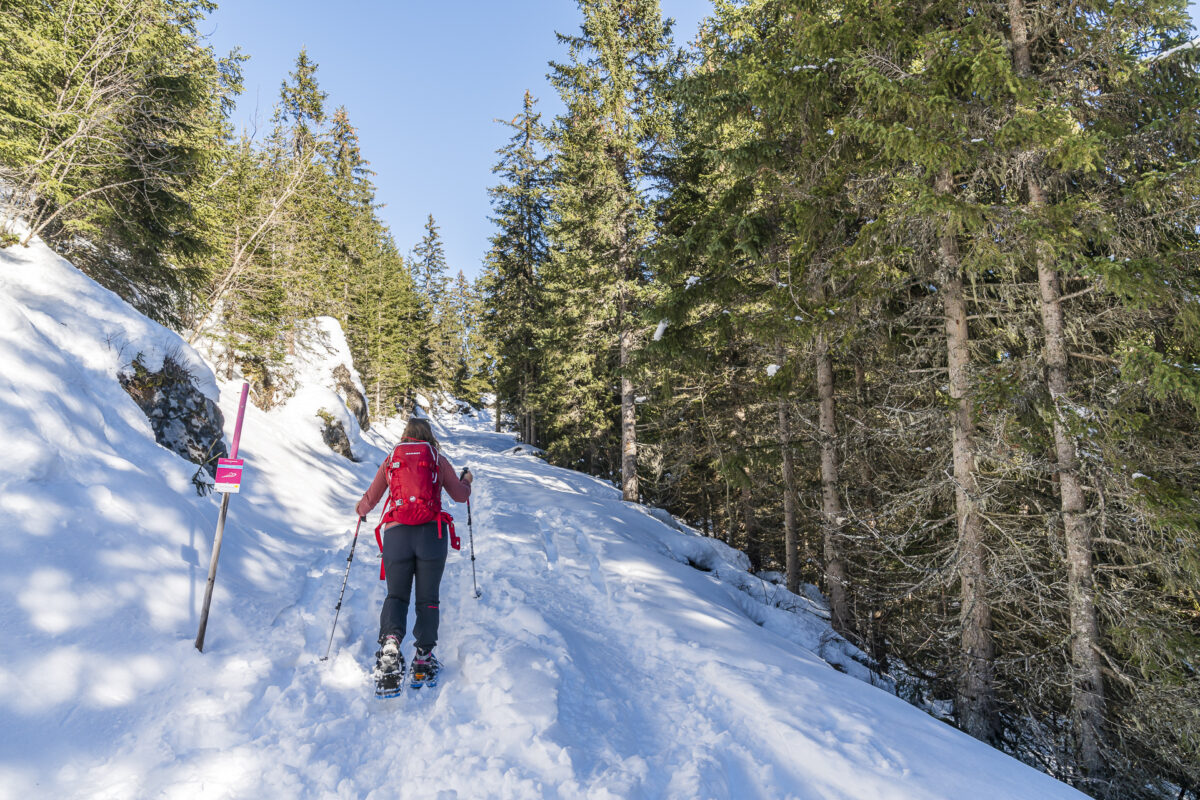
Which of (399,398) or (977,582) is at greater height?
(399,398)

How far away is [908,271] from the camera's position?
827cm

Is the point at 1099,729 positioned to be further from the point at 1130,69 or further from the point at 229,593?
the point at 229,593

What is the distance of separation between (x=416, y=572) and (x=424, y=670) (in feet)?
2.82

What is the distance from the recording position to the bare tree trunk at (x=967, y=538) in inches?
266

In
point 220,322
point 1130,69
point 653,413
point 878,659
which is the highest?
point 1130,69

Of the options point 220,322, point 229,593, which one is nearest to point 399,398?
point 220,322

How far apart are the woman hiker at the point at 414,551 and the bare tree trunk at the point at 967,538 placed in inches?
267

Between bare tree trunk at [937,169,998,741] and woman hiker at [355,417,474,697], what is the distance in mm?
6773

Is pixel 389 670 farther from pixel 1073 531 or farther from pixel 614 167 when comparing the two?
pixel 614 167

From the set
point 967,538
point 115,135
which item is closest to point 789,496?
point 967,538

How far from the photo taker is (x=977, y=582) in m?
6.89

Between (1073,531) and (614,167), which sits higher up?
(614,167)

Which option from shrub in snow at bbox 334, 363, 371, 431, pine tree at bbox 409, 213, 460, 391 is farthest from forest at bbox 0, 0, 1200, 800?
pine tree at bbox 409, 213, 460, 391

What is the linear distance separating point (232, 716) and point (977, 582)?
8418mm
